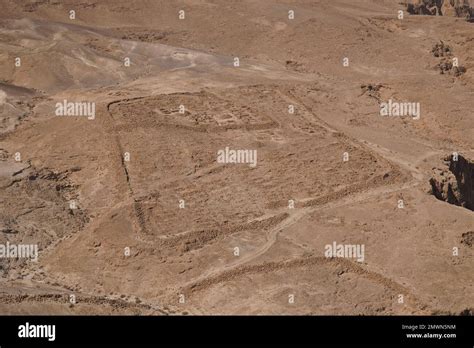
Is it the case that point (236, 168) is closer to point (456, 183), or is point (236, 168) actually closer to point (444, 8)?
point (456, 183)

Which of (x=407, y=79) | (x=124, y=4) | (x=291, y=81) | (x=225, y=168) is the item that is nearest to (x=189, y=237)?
(x=225, y=168)

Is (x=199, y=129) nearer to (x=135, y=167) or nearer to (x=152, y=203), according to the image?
(x=135, y=167)

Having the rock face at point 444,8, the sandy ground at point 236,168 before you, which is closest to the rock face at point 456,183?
the sandy ground at point 236,168

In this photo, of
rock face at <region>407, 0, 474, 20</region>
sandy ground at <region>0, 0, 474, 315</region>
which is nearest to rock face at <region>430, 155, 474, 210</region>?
sandy ground at <region>0, 0, 474, 315</region>

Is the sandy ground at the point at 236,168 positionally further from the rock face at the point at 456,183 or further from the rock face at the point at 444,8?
the rock face at the point at 444,8

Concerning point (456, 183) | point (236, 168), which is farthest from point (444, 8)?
point (236, 168)
